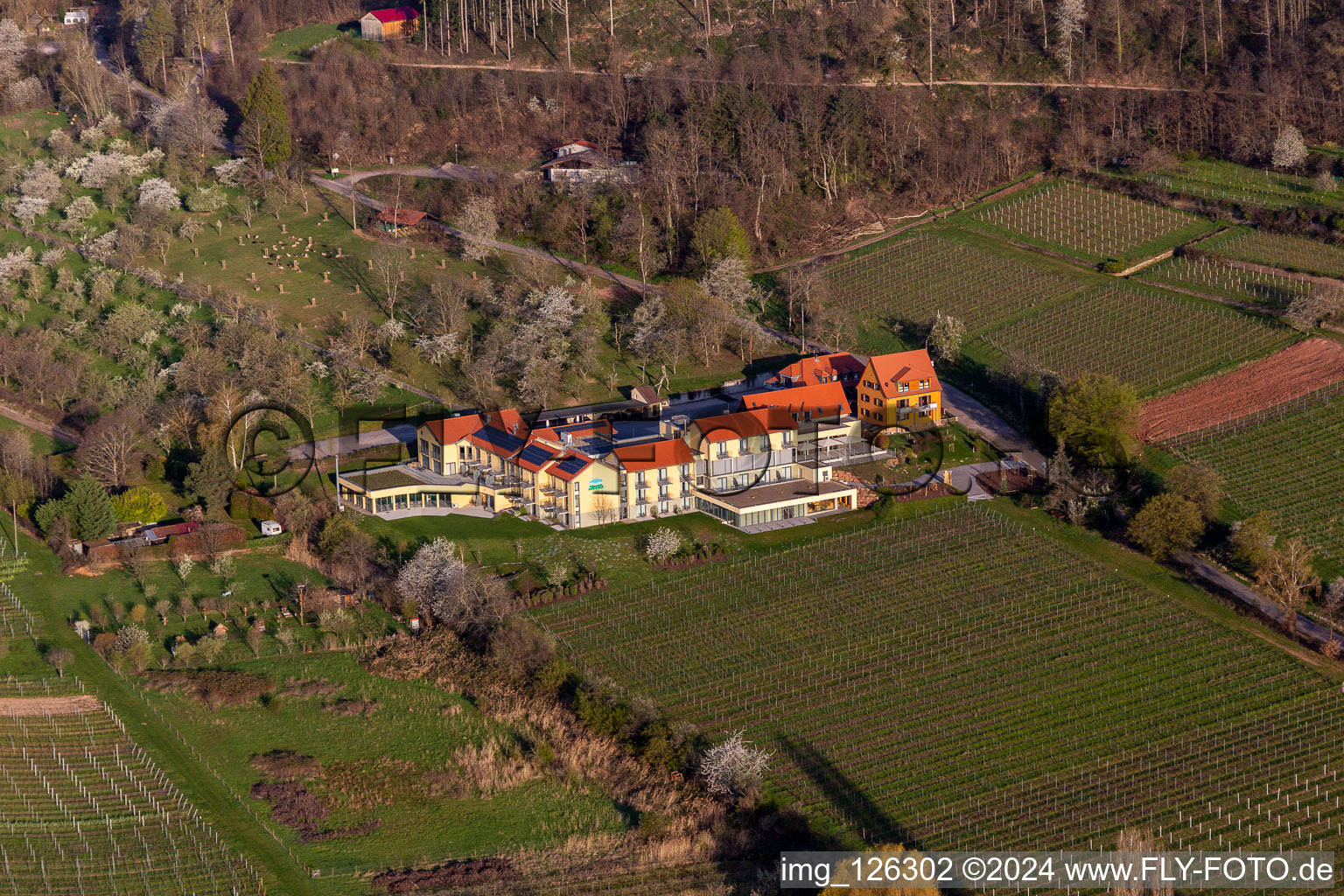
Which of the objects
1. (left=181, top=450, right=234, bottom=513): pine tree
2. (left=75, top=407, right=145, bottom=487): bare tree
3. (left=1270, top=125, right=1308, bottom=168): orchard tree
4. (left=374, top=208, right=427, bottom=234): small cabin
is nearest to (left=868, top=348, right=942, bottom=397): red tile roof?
(left=181, top=450, right=234, bottom=513): pine tree

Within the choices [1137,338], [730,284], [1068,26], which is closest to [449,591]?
[730,284]

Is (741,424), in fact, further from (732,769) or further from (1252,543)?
(732,769)

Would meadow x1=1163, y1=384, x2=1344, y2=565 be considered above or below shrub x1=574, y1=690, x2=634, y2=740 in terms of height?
above

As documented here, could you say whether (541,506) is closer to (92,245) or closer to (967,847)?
(967,847)

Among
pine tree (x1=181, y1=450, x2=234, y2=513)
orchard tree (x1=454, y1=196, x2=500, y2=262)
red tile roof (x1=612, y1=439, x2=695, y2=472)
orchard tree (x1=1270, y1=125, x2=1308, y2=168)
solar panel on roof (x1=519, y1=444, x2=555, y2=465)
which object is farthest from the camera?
orchard tree (x1=1270, y1=125, x2=1308, y2=168)

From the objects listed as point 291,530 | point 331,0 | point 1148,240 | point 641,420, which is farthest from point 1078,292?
point 331,0

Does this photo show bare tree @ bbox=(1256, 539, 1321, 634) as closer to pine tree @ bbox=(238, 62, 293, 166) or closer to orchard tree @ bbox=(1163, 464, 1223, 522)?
orchard tree @ bbox=(1163, 464, 1223, 522)

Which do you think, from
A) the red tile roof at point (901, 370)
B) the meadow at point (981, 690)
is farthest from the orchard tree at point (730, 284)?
the meadow at point (981, 690)
